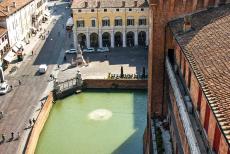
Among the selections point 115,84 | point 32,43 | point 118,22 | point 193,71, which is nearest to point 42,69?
point 115,84

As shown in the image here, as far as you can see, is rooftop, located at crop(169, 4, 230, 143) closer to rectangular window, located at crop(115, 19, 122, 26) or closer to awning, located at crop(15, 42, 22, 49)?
rectangular window, located at crop(115, 19, 122, 26)

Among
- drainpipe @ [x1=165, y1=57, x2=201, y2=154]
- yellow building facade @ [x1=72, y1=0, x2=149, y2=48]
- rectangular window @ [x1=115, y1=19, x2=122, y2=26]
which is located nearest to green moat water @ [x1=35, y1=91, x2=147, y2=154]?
drainpipe @ [x1=165, y1=57, x2=201, y2=154]

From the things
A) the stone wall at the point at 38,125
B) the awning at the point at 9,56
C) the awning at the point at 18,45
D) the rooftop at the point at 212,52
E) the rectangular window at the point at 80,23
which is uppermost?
the rooftop at the point at 212,52

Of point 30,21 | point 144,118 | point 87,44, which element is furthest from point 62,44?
point 144,118

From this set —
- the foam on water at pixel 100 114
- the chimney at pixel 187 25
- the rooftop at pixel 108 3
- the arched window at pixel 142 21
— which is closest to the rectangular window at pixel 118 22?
the rooftop at pixel 108 3

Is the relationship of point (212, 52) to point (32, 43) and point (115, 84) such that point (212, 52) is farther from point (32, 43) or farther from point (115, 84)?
point (32, 43)

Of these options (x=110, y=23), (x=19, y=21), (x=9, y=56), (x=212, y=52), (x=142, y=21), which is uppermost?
(x=212, y=52)

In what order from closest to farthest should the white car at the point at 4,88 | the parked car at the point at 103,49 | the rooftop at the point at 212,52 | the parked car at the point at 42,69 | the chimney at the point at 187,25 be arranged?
the rooftop at the point at 212,52, the chimney at the point at 187,25, the white car at the point at 4,88, the parked car at the point at 42,69, the parked car at the point at 103,49

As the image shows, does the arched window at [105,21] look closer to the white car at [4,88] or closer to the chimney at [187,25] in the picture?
the white car at [4,88]
